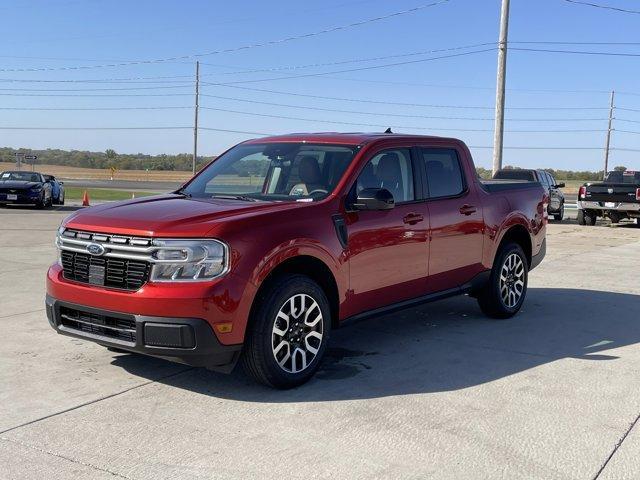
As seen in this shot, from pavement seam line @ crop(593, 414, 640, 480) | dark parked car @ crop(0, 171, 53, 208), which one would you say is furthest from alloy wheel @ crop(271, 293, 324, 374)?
dark parked car @ crop(0, 171, 53, 208)

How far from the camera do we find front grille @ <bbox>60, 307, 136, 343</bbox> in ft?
15.0

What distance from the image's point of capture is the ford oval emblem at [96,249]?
15.4ft

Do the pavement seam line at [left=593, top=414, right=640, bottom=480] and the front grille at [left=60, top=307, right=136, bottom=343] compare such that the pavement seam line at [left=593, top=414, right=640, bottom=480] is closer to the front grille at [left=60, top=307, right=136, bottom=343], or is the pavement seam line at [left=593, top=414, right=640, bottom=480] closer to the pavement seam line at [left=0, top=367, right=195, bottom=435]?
the front grille at [left=60, top=307, right=136, bottom=343]

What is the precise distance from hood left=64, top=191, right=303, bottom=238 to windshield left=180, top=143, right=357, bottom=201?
1.34ft

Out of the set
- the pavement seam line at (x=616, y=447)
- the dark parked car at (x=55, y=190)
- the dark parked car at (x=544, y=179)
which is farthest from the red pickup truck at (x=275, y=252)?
the dark parked car at (x=55, y=190)

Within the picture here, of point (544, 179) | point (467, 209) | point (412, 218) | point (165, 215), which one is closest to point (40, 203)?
point (544, 179)

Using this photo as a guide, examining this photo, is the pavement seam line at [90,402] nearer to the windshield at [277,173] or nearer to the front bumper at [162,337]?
the front bumper at [162,337]

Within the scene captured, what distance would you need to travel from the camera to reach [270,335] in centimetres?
475

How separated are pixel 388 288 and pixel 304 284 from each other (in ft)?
3.62

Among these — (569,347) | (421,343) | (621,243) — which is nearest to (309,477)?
(421,343)

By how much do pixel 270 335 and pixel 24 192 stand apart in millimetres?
21294

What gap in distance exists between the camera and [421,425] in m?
4.32

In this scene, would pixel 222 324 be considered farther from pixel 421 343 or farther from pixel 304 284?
pixel 421 343

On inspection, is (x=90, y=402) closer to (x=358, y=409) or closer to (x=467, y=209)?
(x=358, y=409)
